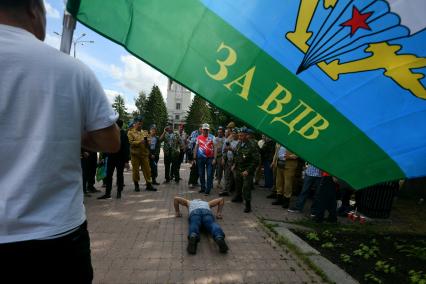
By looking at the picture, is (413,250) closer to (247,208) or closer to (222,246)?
(222,246)

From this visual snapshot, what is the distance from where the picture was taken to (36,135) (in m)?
1.50

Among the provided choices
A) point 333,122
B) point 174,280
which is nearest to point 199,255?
point 174,280

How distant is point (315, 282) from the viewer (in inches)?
176


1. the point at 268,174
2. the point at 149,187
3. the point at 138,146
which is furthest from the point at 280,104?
the point at 268,174

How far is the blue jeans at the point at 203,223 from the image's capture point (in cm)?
554

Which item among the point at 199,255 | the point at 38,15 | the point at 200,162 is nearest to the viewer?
the point at 38,15

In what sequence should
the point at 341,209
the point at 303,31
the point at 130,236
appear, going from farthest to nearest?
the point at 341,209 < the point at 130,236 < the point at 303,31

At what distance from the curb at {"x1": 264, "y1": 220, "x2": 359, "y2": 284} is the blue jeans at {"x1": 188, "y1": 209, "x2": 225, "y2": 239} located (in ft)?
4.41

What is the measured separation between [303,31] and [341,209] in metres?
8.13

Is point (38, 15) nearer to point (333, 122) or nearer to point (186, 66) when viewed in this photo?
point (186, 66)

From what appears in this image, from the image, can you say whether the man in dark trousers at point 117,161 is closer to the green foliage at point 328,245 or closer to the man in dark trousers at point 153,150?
the man in dark trousers at point 153,150

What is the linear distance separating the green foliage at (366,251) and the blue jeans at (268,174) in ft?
→ 20.0

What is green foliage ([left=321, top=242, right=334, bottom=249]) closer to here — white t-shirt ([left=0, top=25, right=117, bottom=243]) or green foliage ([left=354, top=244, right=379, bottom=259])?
green foliage ([left=354, top=244, right=379, bottom=259])

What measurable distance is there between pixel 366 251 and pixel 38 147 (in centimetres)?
584
